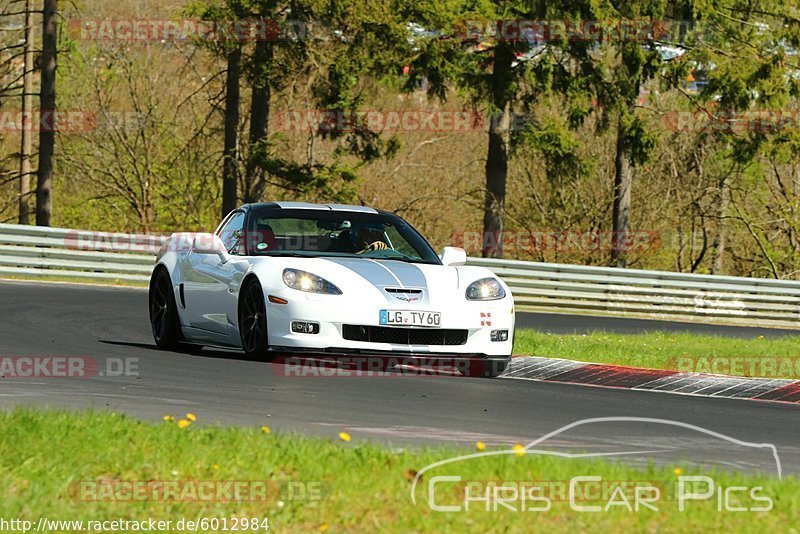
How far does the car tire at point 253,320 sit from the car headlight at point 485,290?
1.73 metres

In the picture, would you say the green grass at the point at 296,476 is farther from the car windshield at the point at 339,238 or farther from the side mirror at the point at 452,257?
the side mirror at the point at 452,257

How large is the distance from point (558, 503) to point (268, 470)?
1.33 meters

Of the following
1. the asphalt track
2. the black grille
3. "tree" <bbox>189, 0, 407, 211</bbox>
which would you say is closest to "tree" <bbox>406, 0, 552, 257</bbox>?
"tree" <bbox>189, 0, 407, 211</bbox>

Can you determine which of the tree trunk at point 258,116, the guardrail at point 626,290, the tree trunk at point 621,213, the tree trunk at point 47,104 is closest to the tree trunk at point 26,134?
the tree trunk at point 47,104

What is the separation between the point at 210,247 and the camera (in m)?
12.6

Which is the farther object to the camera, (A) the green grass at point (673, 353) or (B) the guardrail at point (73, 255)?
(B) the guardrail at point (73, 255)

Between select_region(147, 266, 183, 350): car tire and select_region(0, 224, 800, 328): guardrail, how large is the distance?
1234 centimetres

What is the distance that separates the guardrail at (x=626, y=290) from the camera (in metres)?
26.2

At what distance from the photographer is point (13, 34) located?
1984 inches

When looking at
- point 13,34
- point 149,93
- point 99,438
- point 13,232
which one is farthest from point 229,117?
point 99,438

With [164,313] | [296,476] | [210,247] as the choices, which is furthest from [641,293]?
[296,476]

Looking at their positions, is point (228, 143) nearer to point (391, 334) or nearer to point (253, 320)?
point (253, 320)

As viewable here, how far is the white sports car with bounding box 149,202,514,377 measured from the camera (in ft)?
36.9

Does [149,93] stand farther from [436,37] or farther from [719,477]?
[719,477]
